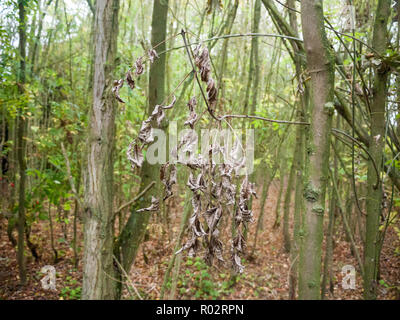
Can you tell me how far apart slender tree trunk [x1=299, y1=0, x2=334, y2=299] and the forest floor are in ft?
10.5

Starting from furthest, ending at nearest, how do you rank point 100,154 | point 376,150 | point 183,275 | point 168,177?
1. point 183,275
2. point 100,154
3. point 376,150
4. point 168,177

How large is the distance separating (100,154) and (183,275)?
3879 millimetres

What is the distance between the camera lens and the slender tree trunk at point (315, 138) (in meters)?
1.03

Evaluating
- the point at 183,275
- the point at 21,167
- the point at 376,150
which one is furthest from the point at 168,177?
the point at 183,275

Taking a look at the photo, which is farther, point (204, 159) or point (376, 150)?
point (376, 150)

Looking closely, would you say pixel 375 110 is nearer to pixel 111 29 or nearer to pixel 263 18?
pixel 111 29

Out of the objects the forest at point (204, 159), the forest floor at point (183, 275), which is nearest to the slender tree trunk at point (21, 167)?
the forest at point (204, 159)

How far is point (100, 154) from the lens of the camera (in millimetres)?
2189

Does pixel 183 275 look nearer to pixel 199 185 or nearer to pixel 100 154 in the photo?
pixel 100 154

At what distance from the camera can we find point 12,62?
3.70 meters

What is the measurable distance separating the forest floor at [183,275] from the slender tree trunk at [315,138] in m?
3.21

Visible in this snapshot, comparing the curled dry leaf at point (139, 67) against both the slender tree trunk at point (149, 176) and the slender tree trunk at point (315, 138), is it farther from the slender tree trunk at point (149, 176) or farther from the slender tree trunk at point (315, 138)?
the slender tree trunk at point (149, 176)
